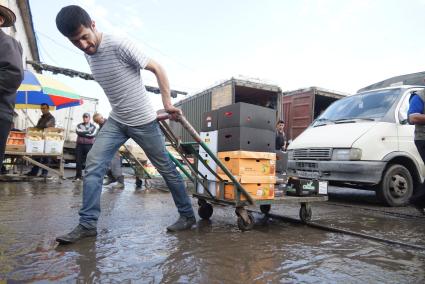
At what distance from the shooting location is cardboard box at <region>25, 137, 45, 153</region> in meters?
8.48

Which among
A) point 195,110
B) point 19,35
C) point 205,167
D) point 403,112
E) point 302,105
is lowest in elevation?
point 205,167

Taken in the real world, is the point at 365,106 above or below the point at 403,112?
above

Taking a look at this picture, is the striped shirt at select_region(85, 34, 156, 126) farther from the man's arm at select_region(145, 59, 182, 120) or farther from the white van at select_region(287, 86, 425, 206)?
the white van at select_region(287, 86, 425, 206)

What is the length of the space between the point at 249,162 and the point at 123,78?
1547mm

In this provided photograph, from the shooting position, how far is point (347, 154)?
5.81 metres

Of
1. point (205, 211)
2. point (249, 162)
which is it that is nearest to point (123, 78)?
point (249, 162)

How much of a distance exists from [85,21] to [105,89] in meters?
0.65

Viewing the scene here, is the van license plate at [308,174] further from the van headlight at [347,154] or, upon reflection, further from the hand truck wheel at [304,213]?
the hand truck wheel at [304,213]

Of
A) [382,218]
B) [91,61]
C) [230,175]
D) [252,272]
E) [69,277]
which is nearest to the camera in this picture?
[69,277]

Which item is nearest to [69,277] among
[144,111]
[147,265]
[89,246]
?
[147,265]

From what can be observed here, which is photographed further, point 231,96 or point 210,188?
point 231,96

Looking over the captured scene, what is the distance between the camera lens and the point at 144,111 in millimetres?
3289

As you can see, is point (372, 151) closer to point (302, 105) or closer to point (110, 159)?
point (110, 159)

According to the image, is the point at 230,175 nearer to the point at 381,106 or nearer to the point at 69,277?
the point at 69,277
